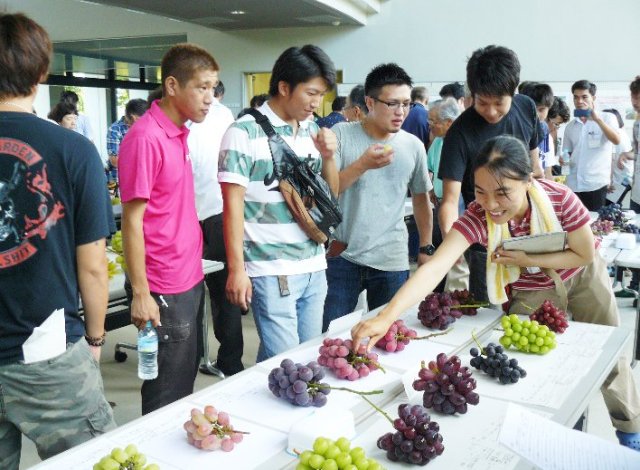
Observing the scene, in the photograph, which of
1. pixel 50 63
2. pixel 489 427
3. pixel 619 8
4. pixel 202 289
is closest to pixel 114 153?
pixel 202 289

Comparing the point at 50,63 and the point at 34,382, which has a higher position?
the point at 50,63

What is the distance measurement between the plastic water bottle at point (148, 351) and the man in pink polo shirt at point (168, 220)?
25 mm

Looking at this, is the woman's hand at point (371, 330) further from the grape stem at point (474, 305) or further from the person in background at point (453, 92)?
the person in background at point (453, 92)

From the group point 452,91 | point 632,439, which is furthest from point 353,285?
point 452,91

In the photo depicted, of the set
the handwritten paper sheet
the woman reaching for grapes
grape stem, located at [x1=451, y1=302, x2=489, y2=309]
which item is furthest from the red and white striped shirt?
the handwritten paper sheet

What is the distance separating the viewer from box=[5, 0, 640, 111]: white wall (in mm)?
8016

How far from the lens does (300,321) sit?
7.02ft

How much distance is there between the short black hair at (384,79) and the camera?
240 cm

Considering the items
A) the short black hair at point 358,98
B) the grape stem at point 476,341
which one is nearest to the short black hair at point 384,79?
the grape stem at point 476,341

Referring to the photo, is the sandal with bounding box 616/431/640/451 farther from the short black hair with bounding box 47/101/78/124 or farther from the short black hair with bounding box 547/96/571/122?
the short black hair with bounding box 47/101/78/124

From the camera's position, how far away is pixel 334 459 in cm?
93

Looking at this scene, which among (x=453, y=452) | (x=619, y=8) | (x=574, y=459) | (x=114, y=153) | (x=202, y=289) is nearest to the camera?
(x=574, y=459)

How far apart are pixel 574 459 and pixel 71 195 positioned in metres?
1.10

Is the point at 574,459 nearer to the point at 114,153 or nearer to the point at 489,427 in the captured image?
the point at 489,427
